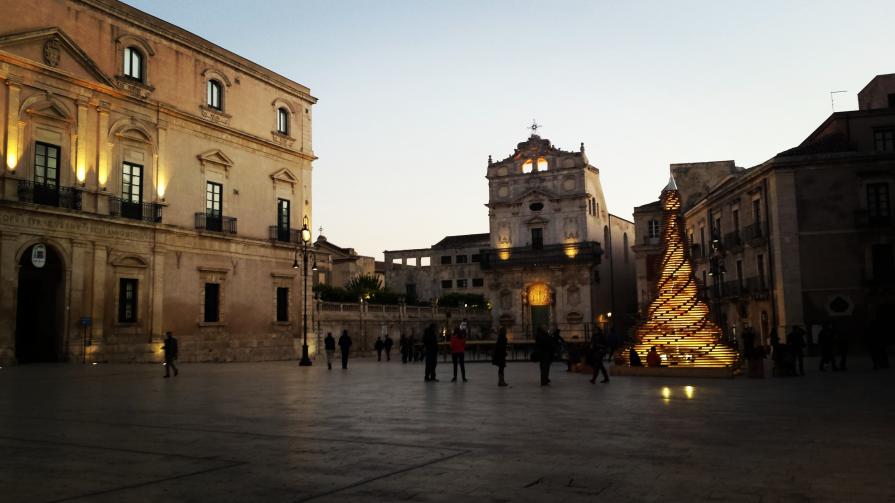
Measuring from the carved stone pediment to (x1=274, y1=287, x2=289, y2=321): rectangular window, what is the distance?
1222 centimetres

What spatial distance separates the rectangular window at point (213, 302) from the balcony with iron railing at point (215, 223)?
2363 mm

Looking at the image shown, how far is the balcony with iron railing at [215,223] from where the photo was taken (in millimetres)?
29938

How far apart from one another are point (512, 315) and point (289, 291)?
100ft

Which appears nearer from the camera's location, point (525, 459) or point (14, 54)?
point (525, 459)

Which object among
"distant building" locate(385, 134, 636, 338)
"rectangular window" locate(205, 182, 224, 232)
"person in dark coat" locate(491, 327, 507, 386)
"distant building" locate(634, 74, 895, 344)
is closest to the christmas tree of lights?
"person in dark coat" locate(491, 327, 507, 386)

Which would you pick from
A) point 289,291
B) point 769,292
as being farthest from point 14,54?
point 769,292

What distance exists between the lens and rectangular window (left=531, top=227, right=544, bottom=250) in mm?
62906

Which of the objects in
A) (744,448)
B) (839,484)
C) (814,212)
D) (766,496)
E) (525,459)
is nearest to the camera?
(766,496)

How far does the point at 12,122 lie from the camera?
75.7 ft

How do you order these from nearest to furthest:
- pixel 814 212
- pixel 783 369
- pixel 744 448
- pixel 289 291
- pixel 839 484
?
pixel 839 484 < pixel 744 448 < pixel 783 369 < pixel 814 212 < pixel 289 291

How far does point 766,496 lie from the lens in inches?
207

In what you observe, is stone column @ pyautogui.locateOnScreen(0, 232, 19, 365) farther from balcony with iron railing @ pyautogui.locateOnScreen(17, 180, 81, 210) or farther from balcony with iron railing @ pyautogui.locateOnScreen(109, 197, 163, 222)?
balcony with iron railing @ pyautogui.locateOnScreen(109, 197, 163, 222)

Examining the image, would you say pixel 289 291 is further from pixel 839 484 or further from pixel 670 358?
pixel 839 484

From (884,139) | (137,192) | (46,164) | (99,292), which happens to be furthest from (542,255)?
(46,164)
